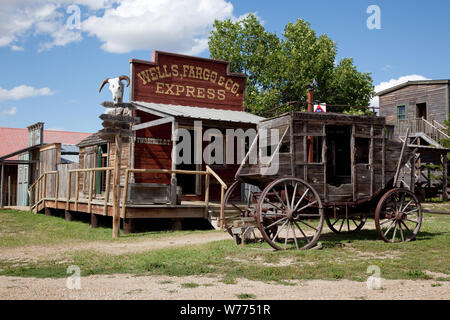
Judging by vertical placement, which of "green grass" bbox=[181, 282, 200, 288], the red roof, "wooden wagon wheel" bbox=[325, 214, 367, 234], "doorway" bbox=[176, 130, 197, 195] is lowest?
"green grass" bbox=[181, 282, 200, 288]

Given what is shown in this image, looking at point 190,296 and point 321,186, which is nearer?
point 190,296

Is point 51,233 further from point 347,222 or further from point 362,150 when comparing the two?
point 362,150

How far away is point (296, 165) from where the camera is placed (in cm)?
959

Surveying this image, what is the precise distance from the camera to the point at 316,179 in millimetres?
9711

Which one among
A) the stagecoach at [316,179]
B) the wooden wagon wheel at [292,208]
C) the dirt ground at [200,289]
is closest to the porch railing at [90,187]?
the stagecoach at [316,179]

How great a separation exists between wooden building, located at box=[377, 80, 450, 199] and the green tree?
98.3 inches

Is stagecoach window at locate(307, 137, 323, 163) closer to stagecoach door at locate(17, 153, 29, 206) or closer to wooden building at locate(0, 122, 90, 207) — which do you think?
wooden building at locate(0, 122, 90, 207)

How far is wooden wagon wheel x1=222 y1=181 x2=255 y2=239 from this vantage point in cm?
1013

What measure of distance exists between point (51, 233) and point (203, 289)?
9.02m

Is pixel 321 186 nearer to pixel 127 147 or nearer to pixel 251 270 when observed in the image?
pixel 251 270

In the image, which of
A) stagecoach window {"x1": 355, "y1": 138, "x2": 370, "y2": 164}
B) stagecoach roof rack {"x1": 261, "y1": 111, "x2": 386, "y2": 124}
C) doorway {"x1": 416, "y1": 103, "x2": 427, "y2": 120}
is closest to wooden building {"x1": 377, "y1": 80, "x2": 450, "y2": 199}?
doorway {"x1": 416, "y1": 103, "x2": 427, "y2": 120}

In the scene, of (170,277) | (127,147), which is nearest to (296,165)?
(170,277)

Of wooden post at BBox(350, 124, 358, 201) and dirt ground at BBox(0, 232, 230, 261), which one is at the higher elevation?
wooden post at BBox(350, 124, 358, 201)
